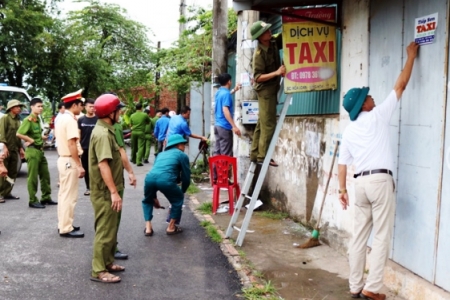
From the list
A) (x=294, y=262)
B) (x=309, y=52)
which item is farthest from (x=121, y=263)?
(x=309, y=52)

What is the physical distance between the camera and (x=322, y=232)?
6.68 metres

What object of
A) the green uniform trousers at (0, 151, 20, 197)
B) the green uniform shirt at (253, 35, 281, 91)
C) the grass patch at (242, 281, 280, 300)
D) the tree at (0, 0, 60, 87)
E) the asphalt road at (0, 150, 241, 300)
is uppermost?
the tree at (0, 0, 60, 87)

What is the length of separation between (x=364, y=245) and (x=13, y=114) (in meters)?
7.11

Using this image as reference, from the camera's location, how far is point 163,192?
7027mm

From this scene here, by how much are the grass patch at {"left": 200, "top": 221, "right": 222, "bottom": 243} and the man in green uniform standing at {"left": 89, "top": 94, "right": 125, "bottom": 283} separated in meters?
1.88

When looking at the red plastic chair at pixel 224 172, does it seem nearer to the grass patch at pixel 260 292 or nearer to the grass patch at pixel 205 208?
the grass patch at pixel 205 208

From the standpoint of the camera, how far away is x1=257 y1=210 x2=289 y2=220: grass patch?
8165mm

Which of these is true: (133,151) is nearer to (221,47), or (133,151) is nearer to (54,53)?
(221,47)

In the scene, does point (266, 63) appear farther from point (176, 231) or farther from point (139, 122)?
point (139, 122)

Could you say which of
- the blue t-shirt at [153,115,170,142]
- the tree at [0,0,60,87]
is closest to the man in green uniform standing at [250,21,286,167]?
the blue t-shirt at [153,115,170,142]

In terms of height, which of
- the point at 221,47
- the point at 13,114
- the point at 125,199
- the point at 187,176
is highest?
the point at 221,47

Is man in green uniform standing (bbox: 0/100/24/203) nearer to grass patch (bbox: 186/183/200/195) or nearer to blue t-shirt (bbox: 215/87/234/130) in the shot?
grass patch (bbox: 186/183/200/195)

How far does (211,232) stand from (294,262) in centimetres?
165

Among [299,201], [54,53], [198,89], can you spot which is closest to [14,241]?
[299,201]
